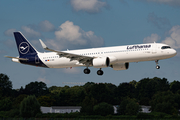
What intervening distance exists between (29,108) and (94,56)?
4967cm

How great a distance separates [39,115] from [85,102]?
3058 centimetres

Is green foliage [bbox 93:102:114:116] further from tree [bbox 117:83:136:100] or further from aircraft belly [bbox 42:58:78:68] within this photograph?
aircraft belly [bbox 42:58:78:68]

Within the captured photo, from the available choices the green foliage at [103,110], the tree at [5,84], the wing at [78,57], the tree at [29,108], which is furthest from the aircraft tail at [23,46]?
the tree at [5,84]

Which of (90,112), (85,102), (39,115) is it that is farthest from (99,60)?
(85,102)

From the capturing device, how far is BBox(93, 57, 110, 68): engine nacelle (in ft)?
179

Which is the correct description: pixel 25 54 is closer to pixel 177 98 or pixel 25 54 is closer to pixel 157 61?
pixel 157 61

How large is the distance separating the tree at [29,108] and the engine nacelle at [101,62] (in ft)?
159

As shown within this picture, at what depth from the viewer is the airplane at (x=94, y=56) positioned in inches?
2084

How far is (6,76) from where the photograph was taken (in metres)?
156

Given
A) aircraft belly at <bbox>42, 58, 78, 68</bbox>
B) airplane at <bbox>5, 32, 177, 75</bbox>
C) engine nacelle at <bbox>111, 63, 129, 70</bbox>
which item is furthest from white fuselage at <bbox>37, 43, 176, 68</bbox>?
engine nacelle at <bbox>111, 63, 129, 70</bbox>

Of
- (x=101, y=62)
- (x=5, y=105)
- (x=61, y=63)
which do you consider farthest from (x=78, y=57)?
(x=5, y=105)

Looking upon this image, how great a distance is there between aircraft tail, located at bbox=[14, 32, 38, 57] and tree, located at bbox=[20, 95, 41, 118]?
36725mm

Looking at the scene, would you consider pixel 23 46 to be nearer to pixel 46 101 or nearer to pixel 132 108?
pixel 132 108

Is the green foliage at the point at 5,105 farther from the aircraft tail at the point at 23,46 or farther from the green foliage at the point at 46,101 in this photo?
the aircraft tail at the point at 23,46
